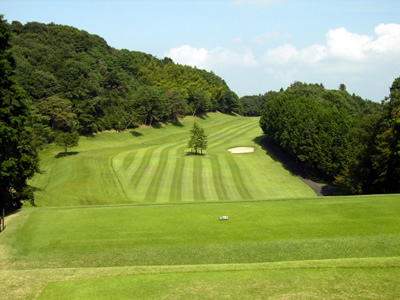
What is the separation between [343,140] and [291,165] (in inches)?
584

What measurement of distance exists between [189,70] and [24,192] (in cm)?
15435

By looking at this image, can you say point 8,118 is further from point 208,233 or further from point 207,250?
point 207,250

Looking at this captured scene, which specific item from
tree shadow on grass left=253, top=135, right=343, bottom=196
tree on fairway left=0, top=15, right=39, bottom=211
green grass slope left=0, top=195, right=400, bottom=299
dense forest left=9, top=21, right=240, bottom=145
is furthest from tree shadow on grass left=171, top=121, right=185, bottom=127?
green grass slope left=0, top=195, right=400, bottom=299

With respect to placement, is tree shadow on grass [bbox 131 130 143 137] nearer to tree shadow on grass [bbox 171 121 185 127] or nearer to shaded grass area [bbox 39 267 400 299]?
tree shadow on grass [bbox 171 121 185 127]

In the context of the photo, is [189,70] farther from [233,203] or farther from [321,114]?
[233,203]

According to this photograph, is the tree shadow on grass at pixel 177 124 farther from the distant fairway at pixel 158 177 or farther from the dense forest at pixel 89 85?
the distant fairway at pixel 158 177

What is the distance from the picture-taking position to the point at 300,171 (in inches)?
2945

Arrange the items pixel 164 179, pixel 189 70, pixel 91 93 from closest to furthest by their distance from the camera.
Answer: pixel 164 179 < pixel 91 93 < pixel 189 70

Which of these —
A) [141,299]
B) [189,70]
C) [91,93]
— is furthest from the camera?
[189,70]

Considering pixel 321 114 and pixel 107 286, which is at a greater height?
pixel 321 114

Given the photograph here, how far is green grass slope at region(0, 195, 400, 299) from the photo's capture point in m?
14.7

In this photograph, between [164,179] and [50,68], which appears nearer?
[164,179]

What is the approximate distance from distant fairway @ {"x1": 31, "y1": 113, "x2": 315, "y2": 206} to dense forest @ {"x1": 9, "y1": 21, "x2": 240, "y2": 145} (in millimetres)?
8858

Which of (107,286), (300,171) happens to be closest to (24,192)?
(107,286)
